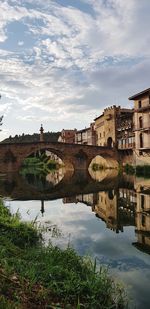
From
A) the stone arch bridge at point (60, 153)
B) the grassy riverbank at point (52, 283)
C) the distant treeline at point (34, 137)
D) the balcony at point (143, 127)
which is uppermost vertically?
the distant treeline at point (34, 137)

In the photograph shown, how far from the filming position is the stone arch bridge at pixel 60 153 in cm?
5223

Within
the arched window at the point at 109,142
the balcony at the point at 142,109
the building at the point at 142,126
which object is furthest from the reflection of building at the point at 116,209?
the arched window at the point at 109,142

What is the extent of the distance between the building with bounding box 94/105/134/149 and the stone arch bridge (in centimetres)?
320

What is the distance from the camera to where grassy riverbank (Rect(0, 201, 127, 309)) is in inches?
229

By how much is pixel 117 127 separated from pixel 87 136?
99.1 feet

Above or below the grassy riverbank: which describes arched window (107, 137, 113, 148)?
above

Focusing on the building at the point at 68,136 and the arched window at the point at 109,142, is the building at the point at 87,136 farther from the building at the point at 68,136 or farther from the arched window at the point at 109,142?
the arched window at the point at 109,142

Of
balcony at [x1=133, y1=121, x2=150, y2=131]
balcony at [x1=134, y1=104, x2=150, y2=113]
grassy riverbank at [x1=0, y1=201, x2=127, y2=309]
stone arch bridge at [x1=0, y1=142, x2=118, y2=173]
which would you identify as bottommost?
grassy riverbank at [x1=0, y1=201, x2=127, y2=309]

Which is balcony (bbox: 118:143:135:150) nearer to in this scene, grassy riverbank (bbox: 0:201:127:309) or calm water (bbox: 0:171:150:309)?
calm water (bbox: 0:171:150:309)

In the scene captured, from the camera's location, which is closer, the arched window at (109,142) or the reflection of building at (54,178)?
the reflection of building at (54,178)

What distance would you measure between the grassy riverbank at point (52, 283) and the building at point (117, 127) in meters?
45.3

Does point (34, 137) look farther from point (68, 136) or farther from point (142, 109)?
point (142, 109)

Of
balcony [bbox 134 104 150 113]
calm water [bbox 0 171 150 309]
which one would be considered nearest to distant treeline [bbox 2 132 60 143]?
balcony [bbox 134 104 150 113]

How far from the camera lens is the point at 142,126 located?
46.6 metres
